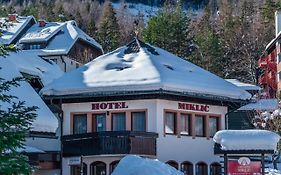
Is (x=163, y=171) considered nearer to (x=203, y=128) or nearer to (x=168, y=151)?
(x=168, y=151)

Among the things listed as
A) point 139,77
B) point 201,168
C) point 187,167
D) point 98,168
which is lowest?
point 201,168

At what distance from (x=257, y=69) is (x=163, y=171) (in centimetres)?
5320

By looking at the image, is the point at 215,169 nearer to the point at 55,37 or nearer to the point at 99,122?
the point at 99,122

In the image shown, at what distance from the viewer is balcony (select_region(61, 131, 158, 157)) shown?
2805cm

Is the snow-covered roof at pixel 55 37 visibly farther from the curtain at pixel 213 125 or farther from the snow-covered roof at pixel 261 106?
the curtain at pixel 213 125

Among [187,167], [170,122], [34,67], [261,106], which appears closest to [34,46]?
[261,106]

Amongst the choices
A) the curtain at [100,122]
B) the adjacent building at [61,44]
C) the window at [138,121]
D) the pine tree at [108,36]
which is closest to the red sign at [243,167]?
the window at [138,121]

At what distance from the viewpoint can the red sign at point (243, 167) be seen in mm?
23487

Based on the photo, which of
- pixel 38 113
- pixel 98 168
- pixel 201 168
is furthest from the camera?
pixel 201 168

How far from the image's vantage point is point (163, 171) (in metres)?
11.3

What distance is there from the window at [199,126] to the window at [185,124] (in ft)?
1.58

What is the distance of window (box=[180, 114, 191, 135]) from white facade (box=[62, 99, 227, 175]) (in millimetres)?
241

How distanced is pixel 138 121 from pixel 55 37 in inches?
1275

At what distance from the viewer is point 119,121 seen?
30.3 meters
